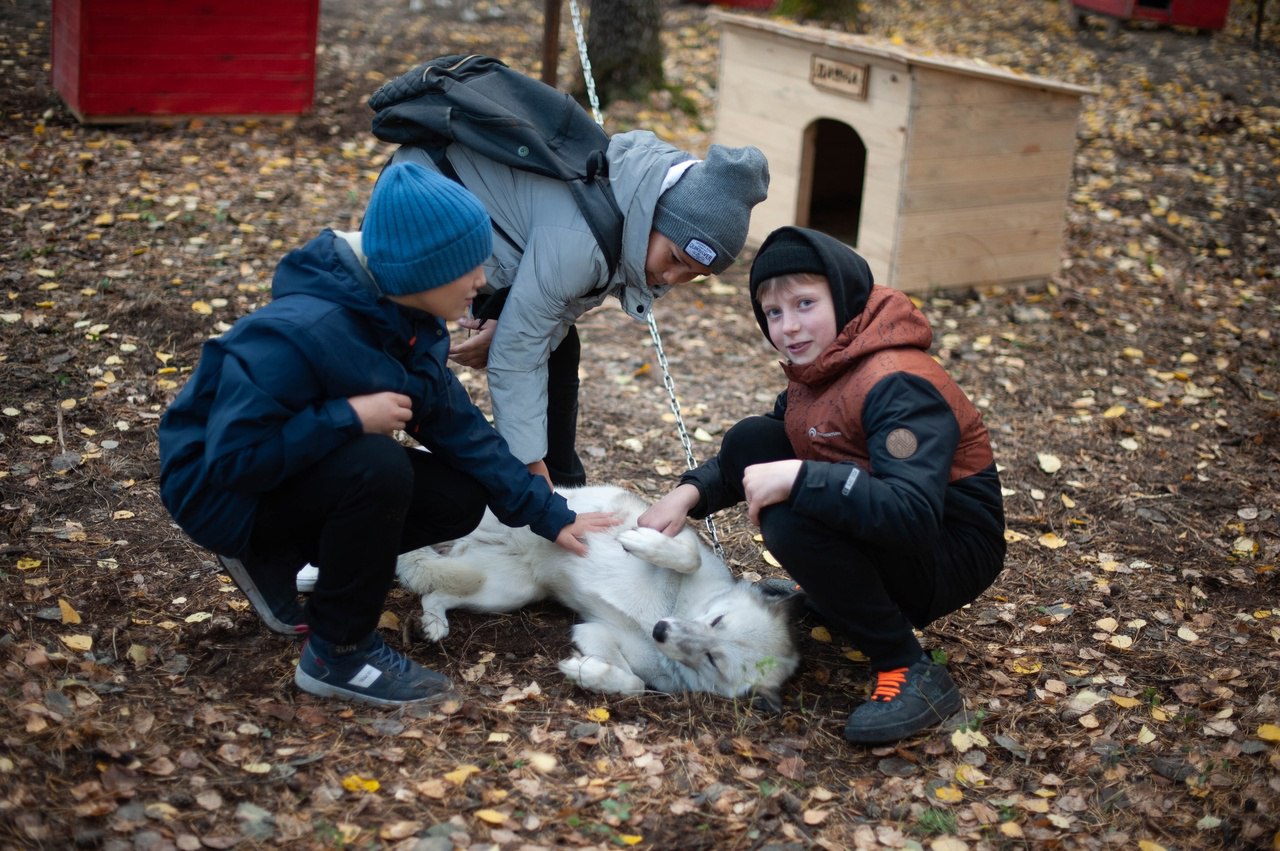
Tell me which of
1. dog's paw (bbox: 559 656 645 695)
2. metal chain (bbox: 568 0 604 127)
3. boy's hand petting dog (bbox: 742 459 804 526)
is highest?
metal chain (bbox: 568 0 604 127)

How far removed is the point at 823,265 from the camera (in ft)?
10.1

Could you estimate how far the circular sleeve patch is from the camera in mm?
2855

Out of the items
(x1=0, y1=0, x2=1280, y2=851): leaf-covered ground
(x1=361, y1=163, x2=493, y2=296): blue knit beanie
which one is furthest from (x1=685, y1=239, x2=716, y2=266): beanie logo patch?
(x1=0, y1=0, x2=1280, y2=851): leaf-covered ground

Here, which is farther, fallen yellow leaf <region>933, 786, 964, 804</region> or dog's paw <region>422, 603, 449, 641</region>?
dog's paw <region>422, 603, 449, 641</region>

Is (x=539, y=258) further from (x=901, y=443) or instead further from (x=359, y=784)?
(x=359, y=784)

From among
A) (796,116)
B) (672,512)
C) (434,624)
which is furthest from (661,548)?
(796,116)

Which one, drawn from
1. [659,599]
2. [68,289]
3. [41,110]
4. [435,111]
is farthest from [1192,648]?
[41,110]

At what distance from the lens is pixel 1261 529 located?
4402 mm

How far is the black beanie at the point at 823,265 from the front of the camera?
3.07 meters

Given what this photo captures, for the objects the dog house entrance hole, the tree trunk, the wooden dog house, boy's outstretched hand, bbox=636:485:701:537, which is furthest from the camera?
the tree trunk

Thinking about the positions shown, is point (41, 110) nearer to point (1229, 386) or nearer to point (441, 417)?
point (441, 417)

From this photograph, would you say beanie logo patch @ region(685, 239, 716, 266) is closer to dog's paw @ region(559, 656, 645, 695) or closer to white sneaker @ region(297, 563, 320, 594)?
dog's paw @ region(559, 656, 645, 695)

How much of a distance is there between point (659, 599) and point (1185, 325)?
4.58 m

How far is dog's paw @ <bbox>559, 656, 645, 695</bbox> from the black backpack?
1.18m
